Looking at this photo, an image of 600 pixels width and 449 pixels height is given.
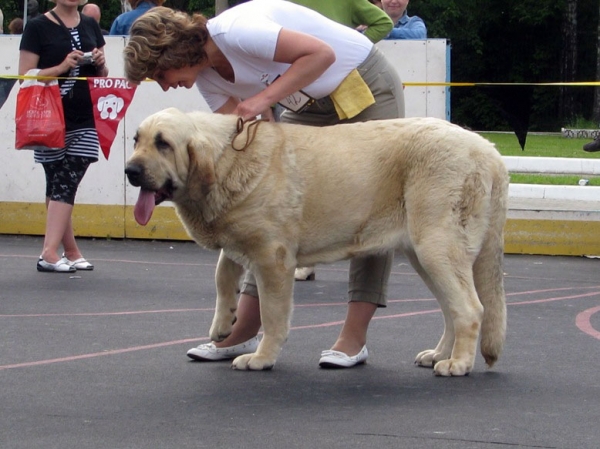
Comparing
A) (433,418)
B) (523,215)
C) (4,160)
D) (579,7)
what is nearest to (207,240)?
(433,418)

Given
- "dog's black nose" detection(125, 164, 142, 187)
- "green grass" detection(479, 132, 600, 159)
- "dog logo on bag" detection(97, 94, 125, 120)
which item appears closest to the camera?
"dog's black nose" detection(125, 164, 142, 187)

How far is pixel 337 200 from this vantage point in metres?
5.35

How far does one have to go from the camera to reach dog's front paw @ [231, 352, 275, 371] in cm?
539

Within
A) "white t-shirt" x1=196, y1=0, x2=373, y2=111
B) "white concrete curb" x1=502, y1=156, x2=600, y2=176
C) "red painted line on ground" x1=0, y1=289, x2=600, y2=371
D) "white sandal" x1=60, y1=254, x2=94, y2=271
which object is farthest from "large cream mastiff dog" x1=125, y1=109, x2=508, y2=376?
"white concrete curb" x1=502, y1=156, x2=600, y2=176

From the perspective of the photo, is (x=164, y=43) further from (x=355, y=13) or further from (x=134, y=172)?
(x=355, y=13)

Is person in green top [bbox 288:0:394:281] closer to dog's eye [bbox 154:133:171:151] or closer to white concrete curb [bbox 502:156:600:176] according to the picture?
dog's eye [bbox 154:133:171:151]

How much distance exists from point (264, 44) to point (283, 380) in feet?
4.76

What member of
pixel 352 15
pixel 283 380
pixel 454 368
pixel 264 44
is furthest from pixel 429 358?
pixel 352 15

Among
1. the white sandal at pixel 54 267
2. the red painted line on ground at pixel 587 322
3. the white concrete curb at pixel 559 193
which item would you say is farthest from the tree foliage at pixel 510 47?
the red painted line on ground at pixel 587 322

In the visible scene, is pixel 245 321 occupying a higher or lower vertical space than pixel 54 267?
higher

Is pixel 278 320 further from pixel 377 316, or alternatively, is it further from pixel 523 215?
pixel 523 215

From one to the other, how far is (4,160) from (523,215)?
4834 millimetres

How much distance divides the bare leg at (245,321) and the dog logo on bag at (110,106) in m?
4.60

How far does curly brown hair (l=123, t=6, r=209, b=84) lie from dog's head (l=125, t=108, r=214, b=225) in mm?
259
